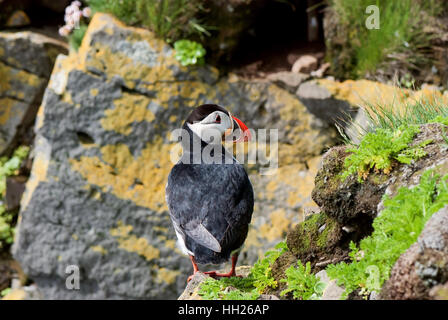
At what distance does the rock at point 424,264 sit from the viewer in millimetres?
1868

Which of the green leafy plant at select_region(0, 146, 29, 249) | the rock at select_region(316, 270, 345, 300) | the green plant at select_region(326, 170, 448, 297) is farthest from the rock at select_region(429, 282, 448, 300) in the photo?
the green leafy plant at select_region(0, 146, 29, 249)

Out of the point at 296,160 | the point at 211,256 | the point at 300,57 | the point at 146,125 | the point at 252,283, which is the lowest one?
the point at 252,283

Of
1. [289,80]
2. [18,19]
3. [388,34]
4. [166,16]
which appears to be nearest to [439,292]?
[289,80]

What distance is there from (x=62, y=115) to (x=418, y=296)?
4.96 metres

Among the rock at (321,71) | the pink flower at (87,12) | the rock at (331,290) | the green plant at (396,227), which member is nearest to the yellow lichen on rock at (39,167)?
the pink flower at (87,12)

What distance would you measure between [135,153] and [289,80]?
197cm

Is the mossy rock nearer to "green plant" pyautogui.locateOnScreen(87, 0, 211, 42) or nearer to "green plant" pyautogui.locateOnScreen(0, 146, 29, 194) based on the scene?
"green plant" pyautogui.locateOnScreen(87, 0, 211, 42)

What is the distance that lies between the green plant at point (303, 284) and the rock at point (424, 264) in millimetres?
554

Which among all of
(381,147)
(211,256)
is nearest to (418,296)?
(381,147)

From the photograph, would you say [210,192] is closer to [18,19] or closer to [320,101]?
[320,101]

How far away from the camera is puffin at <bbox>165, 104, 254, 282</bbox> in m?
2.87

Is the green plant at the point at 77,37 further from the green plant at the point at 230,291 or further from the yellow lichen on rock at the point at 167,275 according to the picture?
the green plant at the point at 230,291
